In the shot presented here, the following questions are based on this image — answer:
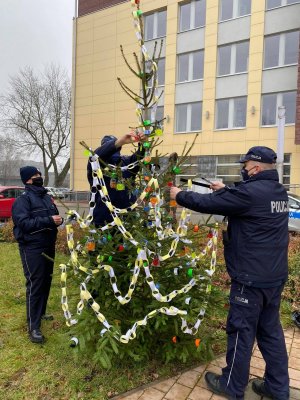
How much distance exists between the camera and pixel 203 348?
11.5ft

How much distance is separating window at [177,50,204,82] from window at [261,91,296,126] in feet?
15.9

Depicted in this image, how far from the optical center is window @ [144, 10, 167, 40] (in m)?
25.8

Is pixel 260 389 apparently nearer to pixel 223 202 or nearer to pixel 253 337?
pixel 253 337

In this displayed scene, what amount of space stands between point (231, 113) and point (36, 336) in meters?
21.1

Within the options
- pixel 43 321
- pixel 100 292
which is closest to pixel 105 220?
pixel 100 292

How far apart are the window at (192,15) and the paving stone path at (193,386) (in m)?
24.2

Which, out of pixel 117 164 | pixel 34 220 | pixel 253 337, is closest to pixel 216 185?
pixel 117 164

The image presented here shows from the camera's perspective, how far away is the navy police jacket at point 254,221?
2934 millimetres

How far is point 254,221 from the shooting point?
2963 mm

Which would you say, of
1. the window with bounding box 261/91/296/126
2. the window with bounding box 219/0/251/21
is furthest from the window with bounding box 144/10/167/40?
the window with bounding box 261/91/296/126

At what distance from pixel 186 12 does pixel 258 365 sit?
25.5m

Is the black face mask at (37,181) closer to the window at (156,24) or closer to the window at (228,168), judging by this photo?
the window at (228,168)

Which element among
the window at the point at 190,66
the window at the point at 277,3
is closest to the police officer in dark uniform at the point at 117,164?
the window at the point at 277,3

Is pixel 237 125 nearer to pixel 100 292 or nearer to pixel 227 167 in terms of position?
pixel 227 167
